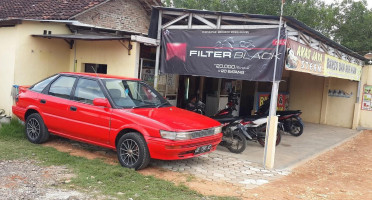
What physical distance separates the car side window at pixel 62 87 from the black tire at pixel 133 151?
5.76ft

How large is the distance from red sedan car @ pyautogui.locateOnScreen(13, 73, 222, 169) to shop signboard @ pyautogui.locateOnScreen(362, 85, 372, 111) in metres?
10.1

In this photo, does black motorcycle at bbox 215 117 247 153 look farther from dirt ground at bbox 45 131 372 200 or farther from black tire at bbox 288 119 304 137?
black tire at bbox 288 119 304 137

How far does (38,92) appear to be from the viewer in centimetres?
736

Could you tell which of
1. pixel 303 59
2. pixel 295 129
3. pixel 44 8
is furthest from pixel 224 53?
pixel 44 8

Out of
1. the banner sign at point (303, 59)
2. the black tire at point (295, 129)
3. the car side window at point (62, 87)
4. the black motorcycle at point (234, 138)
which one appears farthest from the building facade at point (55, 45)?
the black tire at point (295, 129)

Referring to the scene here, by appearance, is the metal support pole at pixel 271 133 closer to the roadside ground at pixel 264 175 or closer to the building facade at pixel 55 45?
the roadside ground at pixel 264 175

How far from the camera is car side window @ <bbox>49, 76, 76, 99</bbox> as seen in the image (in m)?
6.97

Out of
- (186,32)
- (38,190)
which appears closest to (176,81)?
(186,32)

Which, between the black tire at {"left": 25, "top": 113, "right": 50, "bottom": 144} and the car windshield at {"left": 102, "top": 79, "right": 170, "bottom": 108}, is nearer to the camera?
the car windshield at {"left": 102, "top": 79, "right": 170, "bottom": 108}

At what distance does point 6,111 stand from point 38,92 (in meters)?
2.33

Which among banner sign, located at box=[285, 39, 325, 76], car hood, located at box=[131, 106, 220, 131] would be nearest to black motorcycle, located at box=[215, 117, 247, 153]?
car hood, located at box=[131, 106, 220, 131]

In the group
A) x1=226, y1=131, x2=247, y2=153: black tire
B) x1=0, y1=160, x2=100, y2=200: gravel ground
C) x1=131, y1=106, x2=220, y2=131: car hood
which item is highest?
x1=131, y1=106, x2=220, y2=131: car hood

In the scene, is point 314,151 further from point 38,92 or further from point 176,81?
point 38,92

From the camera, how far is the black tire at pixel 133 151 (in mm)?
5836
